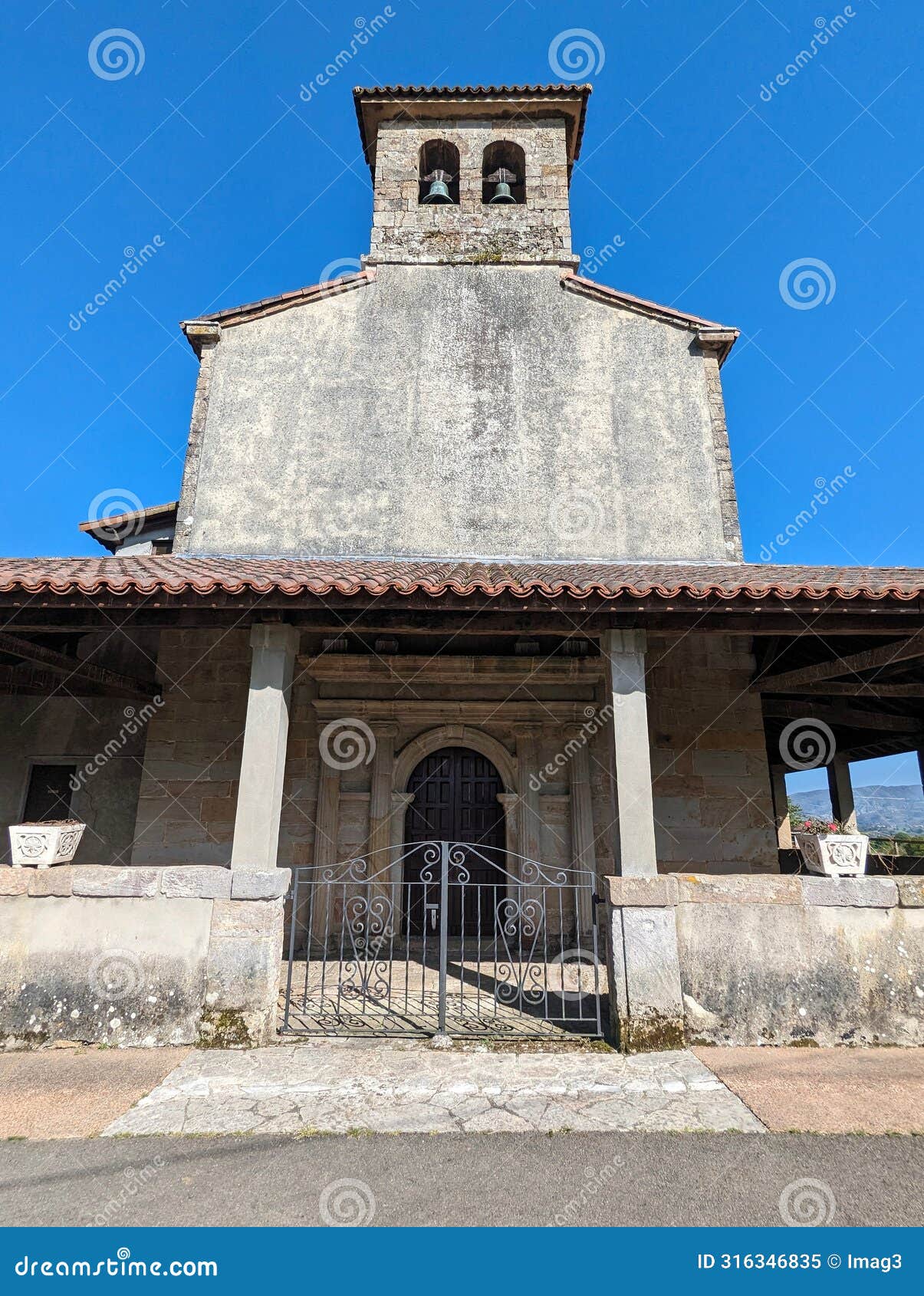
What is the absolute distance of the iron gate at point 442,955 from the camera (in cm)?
534

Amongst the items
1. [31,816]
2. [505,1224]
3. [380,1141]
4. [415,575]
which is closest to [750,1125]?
[505,1224]

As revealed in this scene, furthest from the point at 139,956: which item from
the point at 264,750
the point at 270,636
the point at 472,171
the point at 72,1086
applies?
the point at 472,171

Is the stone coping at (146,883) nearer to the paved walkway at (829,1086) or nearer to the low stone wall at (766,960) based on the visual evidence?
the low stone wall at (766,960)

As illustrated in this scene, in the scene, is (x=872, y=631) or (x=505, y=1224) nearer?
(x=505, y=1224)

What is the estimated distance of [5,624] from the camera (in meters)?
5.62

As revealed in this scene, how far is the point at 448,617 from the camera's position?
573 centimetres

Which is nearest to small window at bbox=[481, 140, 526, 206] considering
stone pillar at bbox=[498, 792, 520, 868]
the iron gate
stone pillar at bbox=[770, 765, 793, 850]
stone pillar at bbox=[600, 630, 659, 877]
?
stone pillar at bbox=[600, 630, 659, 877]

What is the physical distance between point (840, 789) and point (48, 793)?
15767 mm

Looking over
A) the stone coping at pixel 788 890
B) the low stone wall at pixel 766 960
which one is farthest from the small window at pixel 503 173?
the low stone wall at pixel 766 960

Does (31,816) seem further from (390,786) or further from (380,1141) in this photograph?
(380,1141)

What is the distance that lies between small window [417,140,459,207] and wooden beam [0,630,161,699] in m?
8.60

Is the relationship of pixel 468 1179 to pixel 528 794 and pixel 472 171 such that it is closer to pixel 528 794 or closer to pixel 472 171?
pixel 528 794

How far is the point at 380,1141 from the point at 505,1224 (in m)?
0.95

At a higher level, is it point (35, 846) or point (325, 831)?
point (325, 831)
